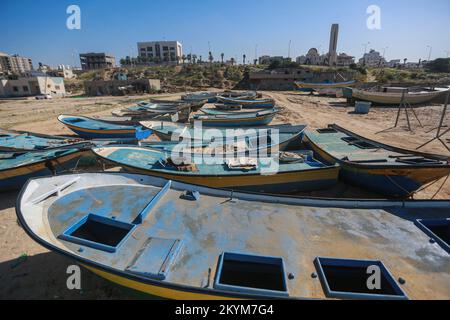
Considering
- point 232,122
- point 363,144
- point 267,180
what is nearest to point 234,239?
point 267,180

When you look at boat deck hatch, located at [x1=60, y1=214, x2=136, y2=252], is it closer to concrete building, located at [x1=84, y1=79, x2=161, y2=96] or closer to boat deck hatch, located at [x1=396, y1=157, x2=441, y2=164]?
boat deck hatch, located at [x1=396, y1=157, x2=441, y2=164]

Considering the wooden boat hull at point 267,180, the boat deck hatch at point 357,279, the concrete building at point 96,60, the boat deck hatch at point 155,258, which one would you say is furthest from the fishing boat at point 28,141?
the concrete building at point 96,60

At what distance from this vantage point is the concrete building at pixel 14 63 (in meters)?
126

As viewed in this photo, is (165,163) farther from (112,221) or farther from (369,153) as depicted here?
(369,153)

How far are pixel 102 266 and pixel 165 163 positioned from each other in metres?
5.12

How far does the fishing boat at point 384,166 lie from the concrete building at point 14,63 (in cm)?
15767

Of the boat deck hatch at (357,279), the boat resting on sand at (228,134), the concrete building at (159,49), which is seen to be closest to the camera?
the boat deck hatch at (357,279)

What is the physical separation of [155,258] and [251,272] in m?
1.97

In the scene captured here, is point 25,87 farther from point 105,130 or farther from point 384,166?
point 384,166

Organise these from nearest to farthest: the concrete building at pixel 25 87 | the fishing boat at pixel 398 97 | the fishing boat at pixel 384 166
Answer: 1. the fishing boat at pixel 384 166
2. the fishing boat at pixel 398 97
3. the concrete building at pixel 25 87

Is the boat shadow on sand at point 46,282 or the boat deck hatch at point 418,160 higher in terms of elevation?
the boat deck hatch at point 418,160

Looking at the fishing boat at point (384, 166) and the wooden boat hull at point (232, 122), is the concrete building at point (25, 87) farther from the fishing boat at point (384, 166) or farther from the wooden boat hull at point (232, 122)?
the fishing boat at point (384, 166)

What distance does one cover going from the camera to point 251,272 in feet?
15.6

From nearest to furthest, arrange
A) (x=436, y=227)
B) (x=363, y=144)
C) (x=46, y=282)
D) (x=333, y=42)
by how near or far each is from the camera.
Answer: (x=436, y=227), (x=46, y=282), (x=363, y=144), (x=333, y=42)
